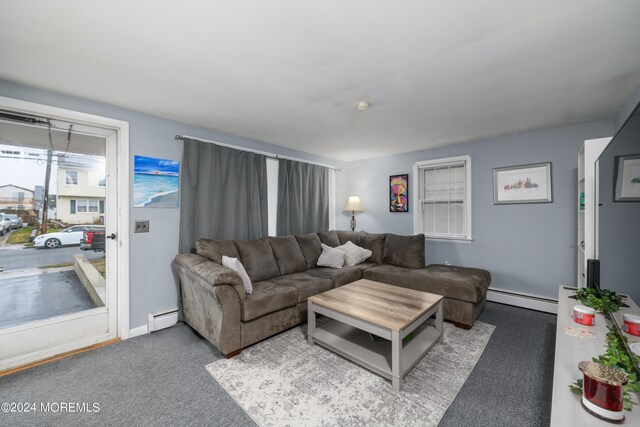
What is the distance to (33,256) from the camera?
242 cm

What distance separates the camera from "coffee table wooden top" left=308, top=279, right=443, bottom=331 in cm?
209

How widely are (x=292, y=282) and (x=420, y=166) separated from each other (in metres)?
2.85

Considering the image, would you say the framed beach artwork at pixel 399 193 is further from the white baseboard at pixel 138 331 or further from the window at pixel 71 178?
the window at pixel 71 178

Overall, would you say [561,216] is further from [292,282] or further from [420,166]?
[292,282]

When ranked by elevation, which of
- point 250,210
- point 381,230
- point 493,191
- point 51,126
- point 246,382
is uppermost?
point 51,126

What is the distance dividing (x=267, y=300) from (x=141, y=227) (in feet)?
5.10

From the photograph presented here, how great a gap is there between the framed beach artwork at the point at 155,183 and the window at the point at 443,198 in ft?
11.6

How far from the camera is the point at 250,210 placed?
3.73m

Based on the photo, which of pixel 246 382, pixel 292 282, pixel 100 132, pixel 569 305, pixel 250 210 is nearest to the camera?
pixel 246 382

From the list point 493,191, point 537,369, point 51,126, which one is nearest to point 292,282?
point 537,369

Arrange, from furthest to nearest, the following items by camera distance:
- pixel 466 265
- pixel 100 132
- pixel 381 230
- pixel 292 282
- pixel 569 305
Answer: pixel 381 230 < pixel 466 265 < pixel 292 282 < pixel 100 132 < pixel 569 305

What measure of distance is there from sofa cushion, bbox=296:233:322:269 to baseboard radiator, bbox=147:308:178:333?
1747 millimetres

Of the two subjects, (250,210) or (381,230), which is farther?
(381,230)
